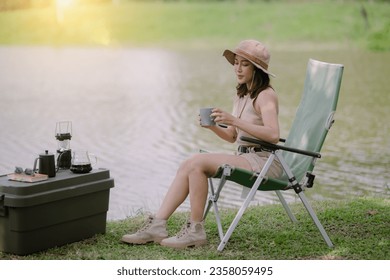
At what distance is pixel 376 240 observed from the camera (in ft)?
12.8

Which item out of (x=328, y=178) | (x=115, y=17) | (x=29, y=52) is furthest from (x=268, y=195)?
(x=115, y=17)

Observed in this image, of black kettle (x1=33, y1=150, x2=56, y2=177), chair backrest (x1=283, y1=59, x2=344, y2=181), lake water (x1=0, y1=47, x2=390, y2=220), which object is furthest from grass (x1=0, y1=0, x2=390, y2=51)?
black kettle (x1=33, y1=150, x2=56, y2=177)

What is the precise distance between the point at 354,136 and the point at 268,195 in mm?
3267

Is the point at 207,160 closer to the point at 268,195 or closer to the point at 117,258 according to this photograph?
the point at 117,258

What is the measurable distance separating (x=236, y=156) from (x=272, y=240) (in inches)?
17.5

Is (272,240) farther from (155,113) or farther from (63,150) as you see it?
(155,113)

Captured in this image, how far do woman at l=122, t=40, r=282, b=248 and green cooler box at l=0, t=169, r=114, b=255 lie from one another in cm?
23

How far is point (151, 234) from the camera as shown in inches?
151

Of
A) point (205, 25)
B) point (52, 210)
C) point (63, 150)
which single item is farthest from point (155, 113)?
point (205, 25)

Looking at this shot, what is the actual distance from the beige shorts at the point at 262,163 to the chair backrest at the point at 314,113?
12 centimetres

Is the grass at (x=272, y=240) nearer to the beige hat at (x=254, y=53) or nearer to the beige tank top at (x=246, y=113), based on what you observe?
the beige tank top at (x=246, y=113)

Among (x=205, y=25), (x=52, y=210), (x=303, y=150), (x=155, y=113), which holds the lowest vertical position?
(x=155, y=113)

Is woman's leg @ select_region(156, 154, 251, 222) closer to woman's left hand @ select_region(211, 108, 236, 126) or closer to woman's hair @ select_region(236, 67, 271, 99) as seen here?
woman's left hand @ select_region(211, 108, 236, 126)

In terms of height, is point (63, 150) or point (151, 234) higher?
point (63, 150)
